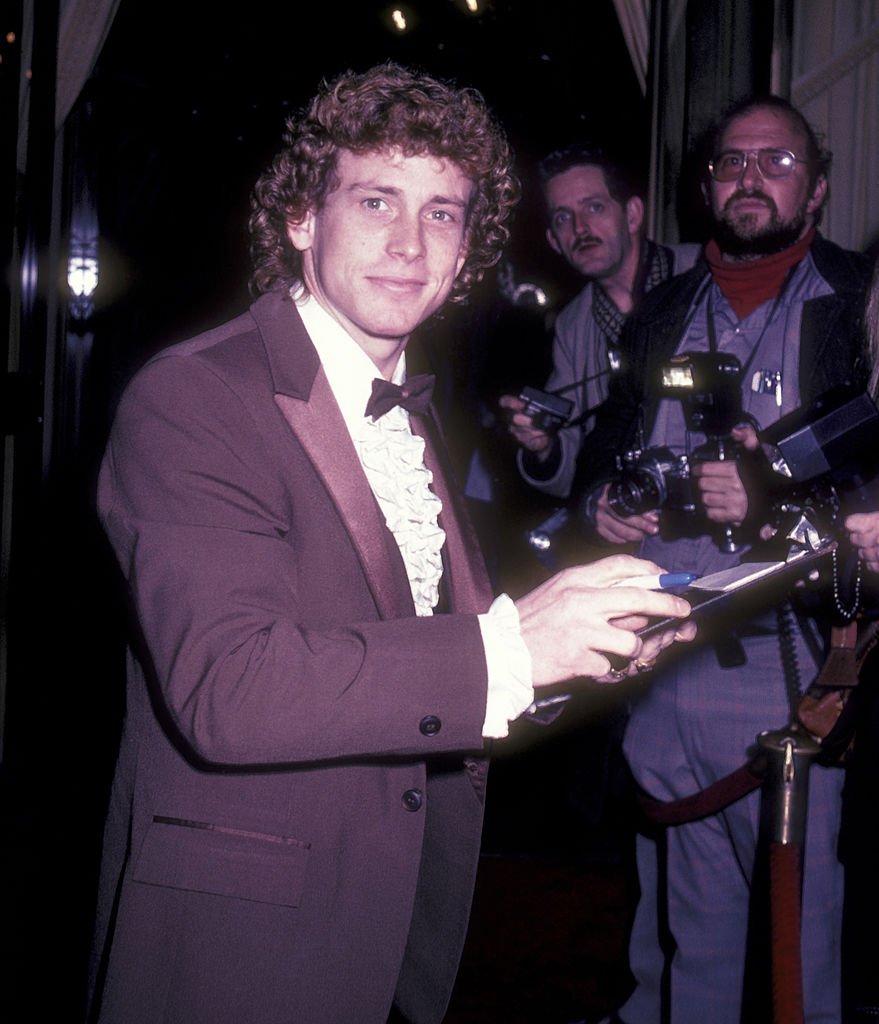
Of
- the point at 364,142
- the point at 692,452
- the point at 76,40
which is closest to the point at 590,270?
the point at 692,452

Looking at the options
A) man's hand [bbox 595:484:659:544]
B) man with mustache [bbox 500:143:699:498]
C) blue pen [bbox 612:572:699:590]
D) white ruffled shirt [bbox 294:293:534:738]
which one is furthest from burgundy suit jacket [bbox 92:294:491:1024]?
man with mustache [bbox 500:143:699:498]

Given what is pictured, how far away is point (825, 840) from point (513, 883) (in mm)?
1813

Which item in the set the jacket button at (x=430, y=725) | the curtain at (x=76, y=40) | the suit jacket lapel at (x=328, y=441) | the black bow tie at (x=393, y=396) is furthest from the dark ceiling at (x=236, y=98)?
the jacket button at (x=430, y=725)

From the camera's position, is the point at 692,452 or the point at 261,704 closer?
the point at 261,704

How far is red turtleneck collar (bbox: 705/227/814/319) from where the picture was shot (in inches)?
109

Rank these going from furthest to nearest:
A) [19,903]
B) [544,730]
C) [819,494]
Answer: [544,730] < [19,903] < [819,494]

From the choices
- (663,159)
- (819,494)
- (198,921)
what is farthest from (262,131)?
(198,921)

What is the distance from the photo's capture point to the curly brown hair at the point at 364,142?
1623 millimetres

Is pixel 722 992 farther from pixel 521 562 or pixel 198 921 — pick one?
pixel 521 562

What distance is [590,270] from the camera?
11.9 ft

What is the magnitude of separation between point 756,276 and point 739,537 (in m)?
0.72

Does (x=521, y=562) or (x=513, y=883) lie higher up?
(x=521, y=562)

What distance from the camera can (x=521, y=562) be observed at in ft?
17.1

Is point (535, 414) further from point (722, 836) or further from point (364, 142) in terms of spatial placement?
point (364, 142)
